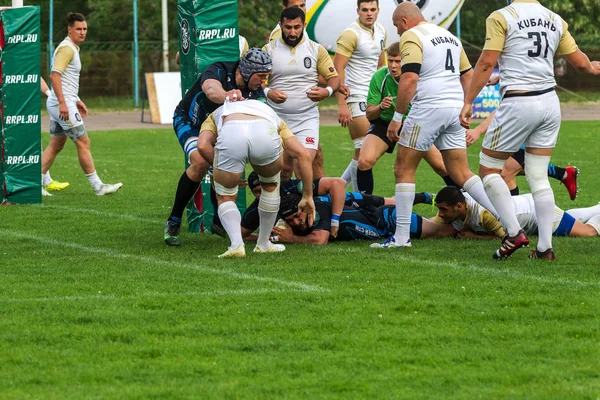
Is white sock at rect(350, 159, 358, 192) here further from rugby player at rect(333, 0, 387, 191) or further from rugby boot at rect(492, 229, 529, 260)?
rugby boot at rect(492, 229, 529, 260)

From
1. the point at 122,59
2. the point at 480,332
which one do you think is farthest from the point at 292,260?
the point at 122,59

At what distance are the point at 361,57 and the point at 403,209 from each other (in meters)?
3.69

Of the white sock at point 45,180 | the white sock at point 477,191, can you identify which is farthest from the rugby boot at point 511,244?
the white sock at point 45,180

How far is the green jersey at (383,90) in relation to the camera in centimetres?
1106

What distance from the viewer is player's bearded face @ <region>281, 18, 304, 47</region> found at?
417 inches

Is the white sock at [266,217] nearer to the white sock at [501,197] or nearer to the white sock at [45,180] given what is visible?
the white sock at [501,197]

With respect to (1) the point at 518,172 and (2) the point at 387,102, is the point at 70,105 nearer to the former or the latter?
(2) the point at 387,102

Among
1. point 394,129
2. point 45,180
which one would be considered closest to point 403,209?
point 394,129

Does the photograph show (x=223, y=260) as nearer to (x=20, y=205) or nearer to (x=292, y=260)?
(x=292, y=260)

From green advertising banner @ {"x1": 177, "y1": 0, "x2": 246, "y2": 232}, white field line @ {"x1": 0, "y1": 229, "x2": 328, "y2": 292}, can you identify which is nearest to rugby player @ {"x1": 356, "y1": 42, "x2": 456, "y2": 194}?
green advertising banner @ {"x1": 177, "y1": 0, "x2": 246, "y2": 232}

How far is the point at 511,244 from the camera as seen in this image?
868 cm

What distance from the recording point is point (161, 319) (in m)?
6.74

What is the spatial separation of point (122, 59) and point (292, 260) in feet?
108

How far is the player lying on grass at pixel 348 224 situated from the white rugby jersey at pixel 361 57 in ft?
8.54
